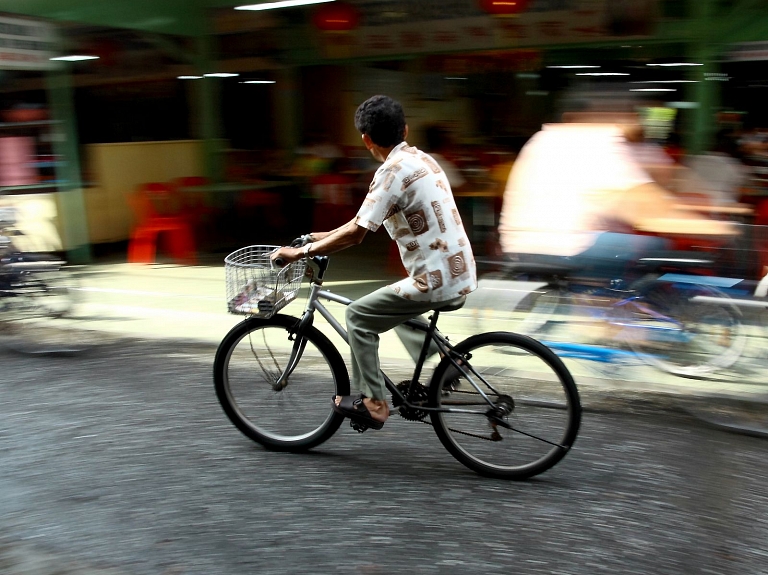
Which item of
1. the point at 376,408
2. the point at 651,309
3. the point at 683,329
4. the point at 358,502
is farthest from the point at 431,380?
the point at 683,329

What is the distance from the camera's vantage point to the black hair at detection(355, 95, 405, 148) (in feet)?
11.8

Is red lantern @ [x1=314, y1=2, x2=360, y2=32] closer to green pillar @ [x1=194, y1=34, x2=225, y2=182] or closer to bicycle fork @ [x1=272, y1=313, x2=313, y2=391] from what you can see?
green pillar @ [x1=194, y1=34, x2=225, y2=182]

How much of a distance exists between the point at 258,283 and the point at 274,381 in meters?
0.64

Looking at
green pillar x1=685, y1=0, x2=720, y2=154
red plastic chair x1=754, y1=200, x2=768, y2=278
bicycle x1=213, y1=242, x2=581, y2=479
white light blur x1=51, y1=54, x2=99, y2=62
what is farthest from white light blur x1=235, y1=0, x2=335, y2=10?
red plastic chair x1=754, y1=200, x2=768, y2=278

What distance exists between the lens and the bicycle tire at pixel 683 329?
4762mm

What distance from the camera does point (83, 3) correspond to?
9.57m

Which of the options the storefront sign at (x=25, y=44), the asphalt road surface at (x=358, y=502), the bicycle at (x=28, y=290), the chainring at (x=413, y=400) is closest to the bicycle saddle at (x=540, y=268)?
the asphalt road surface at (x=358, y=502)

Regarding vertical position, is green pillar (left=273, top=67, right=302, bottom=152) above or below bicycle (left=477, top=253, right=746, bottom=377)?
above

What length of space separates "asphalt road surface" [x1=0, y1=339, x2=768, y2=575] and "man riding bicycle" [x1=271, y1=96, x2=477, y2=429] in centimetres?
66

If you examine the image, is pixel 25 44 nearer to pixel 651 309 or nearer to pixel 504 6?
pixel 504 6

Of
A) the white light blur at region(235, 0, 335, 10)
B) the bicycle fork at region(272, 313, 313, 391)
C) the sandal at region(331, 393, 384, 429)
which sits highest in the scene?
the white light blur at region(235, 0, 335, 10)

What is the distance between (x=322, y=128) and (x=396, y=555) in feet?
33.4

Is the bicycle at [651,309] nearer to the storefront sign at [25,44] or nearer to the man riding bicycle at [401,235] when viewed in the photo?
the man riding bicycle at [401,235]

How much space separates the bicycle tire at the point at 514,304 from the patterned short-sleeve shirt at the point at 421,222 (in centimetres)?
161
